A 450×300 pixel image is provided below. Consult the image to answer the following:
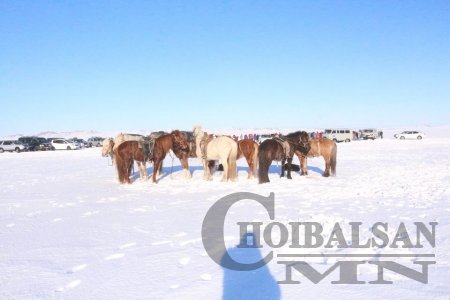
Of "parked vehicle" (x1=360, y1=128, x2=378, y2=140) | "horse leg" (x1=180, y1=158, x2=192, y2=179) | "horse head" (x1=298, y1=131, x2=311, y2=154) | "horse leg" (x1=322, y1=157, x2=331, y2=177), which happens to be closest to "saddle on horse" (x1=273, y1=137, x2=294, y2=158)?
"horse head" (x1=298, y1=131, x2=311, y2=154)

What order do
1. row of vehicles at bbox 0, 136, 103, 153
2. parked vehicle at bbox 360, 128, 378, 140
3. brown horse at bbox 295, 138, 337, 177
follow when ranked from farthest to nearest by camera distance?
parked vehicle at bbox 360, 128, 378, 140 → row of vehicles at bbox 0, 136, 103, 153 → brown horse at bbox 295, 138, 337, 177

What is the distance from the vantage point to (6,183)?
13555 millimetres

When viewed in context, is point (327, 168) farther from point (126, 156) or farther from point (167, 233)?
point (167, 233)

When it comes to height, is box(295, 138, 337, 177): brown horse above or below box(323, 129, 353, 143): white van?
below

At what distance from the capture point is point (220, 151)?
493 inches

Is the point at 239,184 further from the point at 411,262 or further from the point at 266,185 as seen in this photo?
the point at 411,262

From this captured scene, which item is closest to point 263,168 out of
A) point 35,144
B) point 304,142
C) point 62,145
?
point 304,142

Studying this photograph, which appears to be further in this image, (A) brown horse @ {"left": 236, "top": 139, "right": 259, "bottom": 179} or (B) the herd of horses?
(A) brown horse @ {"left": 236, "top": 139, "right": 259, "bottom": 179}

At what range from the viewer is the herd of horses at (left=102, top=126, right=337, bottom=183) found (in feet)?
40.6

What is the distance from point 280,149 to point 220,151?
2067 millimetres

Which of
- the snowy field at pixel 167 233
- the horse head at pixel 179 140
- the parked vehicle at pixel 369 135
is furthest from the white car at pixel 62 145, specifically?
the parked vehicle at pixel 369 135

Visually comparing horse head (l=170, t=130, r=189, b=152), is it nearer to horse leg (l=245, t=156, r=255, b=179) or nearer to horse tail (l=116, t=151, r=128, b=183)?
horse tail (l=116, t=151, r=128, b=183)

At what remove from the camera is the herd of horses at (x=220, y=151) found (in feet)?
40.6

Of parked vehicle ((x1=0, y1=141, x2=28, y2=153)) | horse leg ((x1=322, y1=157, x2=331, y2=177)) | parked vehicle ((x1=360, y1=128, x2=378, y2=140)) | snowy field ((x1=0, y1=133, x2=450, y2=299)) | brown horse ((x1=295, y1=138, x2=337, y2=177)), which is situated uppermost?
parked vehicle ((x1=360, y1=128, x2=378, y2=140))
